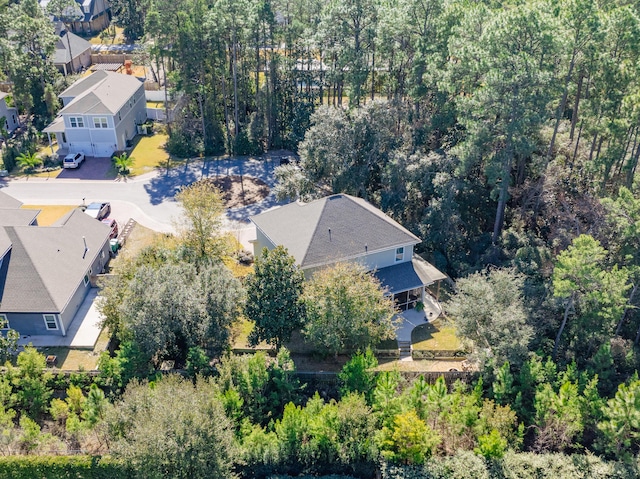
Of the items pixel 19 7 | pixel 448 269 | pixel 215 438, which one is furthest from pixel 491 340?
pixel 19 7

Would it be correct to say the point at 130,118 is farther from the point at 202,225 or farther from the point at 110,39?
the point at 110,39

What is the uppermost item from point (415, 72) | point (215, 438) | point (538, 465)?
point (415, 72)

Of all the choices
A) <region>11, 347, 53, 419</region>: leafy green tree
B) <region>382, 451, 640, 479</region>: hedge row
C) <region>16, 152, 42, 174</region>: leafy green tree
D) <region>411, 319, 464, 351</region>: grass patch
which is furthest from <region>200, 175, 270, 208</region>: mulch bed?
<region>382, 451, 640, 479</region>: hedge row

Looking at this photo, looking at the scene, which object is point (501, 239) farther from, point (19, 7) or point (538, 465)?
point (19, 7)

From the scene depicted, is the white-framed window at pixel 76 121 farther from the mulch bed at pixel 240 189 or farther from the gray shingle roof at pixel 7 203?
the gray shingle roof at pixel 7 203

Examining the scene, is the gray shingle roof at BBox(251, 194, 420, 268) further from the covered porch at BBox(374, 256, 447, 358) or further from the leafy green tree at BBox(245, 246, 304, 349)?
the leafy green tree at BBox(245, 246, 304, 349)
